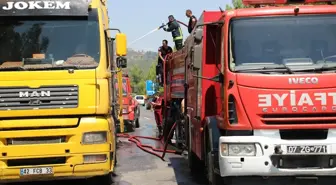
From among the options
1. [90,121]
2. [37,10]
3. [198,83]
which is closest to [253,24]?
[198,83]

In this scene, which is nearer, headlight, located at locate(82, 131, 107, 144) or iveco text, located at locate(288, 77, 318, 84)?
iveco text, located at locate(288, 77, 318, 84)

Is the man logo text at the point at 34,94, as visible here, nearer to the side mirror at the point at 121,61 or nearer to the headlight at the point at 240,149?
the side mirror at the point at 121,61

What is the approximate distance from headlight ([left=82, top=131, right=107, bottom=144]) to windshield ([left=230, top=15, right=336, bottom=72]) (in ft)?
7.63

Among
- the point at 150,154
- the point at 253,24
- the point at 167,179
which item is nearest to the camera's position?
the point at 253,24

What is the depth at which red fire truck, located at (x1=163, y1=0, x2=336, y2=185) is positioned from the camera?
20.5 feet

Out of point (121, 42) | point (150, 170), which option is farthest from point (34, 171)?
point (150, 170)

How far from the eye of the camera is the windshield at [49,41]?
7895 millimetres

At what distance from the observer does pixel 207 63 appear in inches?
310

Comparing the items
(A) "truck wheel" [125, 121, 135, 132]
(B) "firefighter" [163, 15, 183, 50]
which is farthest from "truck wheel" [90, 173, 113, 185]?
(A) "truck wheel" [125, 121, 135, 132]

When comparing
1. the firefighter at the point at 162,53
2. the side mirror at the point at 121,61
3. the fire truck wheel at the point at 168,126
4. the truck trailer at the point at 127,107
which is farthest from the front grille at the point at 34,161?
the truck trailer at the point at 127,107

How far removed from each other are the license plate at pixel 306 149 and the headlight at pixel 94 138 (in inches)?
111

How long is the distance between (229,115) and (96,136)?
7.30 feet

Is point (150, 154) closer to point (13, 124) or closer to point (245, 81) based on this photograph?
point (13, 124)

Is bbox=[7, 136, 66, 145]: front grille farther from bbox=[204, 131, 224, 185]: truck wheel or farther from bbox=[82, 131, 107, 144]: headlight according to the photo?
bbox=[204, 131, 224, 185]: truck wheel
